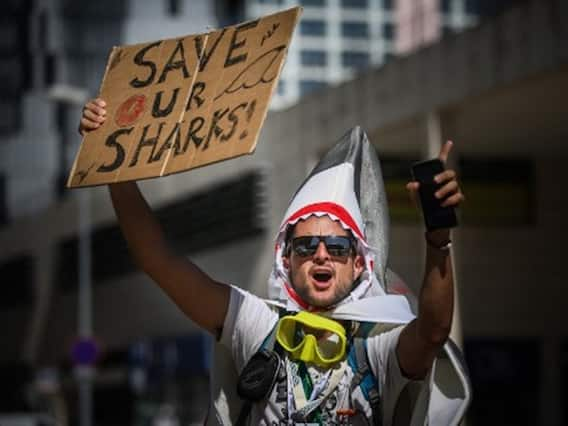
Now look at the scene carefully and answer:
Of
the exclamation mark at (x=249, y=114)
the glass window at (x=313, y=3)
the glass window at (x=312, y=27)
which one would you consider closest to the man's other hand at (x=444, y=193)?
the exclamation mark at (x=249, y=114)

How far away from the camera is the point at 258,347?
5.73m

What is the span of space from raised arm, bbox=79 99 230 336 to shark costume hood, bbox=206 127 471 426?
0.16 metres

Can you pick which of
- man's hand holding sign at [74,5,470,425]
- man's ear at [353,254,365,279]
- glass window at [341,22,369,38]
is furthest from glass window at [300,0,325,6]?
man's ear at [353,254,365,279]

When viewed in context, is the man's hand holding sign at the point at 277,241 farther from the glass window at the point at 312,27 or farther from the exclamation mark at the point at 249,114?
the glass window at the point at 312,27

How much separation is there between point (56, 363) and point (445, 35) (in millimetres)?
35861

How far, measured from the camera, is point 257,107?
5.54m

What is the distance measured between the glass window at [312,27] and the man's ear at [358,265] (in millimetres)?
105188

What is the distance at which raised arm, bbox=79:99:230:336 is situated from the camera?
18.8 ft

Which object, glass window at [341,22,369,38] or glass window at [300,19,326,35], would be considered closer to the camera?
glass window at [300,19,326,35]

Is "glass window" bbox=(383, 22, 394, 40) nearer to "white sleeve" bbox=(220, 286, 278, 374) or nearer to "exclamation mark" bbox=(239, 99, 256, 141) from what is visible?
"white sleeve" bbox=(220, 286, 278, 374)

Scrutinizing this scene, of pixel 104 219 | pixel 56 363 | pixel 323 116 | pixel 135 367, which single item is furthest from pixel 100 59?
pixel 323 116

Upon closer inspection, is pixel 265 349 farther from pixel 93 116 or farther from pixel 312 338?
pixel 93 116

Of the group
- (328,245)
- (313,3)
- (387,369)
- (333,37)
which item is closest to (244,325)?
(328,245)

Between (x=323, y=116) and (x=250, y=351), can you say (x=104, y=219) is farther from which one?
(x=250, y=351)
